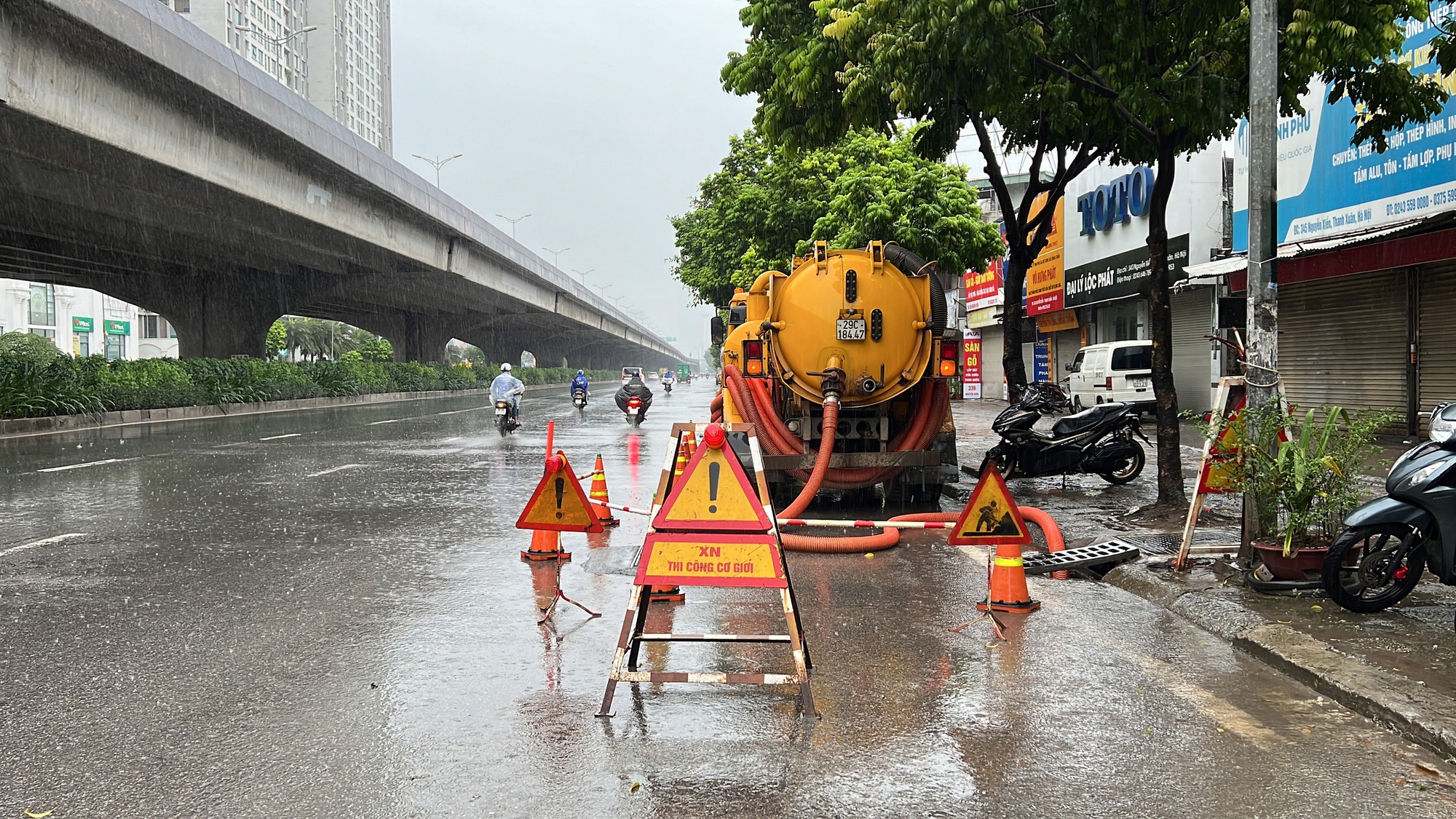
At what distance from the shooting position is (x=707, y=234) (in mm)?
37594

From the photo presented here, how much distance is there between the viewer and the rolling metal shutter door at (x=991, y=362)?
44750mm

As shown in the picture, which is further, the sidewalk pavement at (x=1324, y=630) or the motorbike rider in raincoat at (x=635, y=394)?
the motorbike rider in raincoat at (x=635, y=394)

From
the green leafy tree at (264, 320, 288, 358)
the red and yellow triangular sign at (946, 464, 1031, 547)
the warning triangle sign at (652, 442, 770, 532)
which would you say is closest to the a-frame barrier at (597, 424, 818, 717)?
the warning triangle sign at (652, 442, 770, 532)

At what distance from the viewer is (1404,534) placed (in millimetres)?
6090

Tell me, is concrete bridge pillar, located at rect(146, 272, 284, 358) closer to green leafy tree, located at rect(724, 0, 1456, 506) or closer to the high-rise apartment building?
green leafy tree, located at rect(724, 0, 1456, 506)

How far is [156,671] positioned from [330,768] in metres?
1.78

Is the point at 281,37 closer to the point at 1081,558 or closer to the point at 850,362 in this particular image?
the point at 850,362

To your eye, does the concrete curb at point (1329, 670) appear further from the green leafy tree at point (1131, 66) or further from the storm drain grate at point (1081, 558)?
the green leafy tree at point (1131, 66)

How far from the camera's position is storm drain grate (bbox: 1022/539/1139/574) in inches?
311

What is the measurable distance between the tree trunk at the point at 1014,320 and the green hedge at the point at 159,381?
2034cm

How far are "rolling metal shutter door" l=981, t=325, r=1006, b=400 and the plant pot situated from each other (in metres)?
37.5

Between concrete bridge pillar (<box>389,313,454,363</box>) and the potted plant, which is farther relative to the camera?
concrete bridge pillar (<box>389,313,454,363</box>)

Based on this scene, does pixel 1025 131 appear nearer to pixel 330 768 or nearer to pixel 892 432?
pixel 892 432

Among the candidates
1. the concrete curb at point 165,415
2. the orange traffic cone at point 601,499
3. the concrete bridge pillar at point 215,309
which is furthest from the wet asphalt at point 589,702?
the concrete bridge pillar at point 215,309
